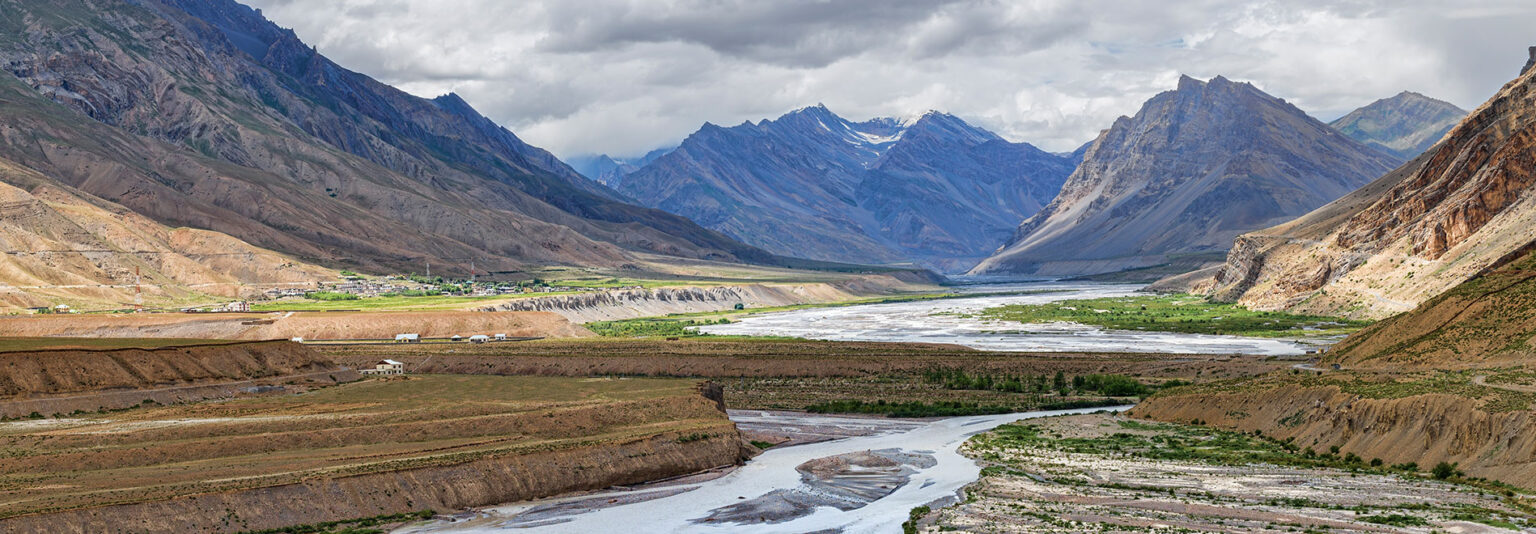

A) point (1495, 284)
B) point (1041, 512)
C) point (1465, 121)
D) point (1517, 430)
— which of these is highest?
point (1465, 121)

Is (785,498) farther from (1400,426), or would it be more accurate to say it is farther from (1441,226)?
(1441,226)

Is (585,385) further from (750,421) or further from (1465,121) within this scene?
(1465,121)

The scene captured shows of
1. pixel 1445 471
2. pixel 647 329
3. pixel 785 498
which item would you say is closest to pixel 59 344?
pixel 785 498

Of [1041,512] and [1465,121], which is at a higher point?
[1465,121]

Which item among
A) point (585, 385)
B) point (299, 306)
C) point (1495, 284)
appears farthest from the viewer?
point (299, 306)

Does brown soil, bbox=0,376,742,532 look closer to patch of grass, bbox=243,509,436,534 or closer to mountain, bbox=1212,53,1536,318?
patch of grass, bbox=243,509,436,534

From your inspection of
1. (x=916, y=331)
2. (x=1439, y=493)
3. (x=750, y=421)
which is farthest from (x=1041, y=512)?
(x=916, y=331)
